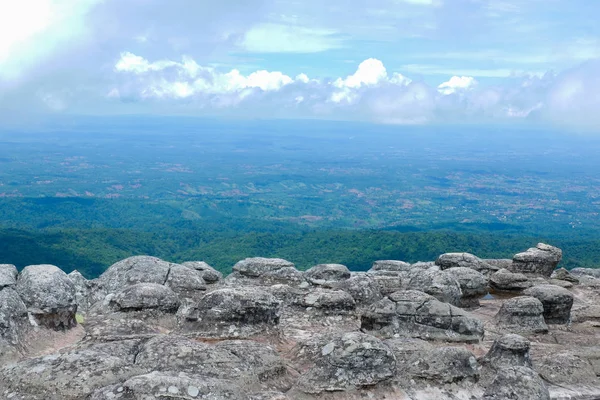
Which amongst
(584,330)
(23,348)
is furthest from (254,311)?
(584,330)

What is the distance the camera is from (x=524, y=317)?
21656 mm

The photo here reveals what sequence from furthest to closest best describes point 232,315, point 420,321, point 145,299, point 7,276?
point 420,321
point 7,276
point 145,299
point 232,315

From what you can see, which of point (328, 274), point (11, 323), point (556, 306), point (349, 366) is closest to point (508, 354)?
point (349, 366)

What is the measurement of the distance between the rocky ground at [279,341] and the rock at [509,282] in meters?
2.91

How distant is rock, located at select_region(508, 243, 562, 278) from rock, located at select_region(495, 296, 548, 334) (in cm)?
963

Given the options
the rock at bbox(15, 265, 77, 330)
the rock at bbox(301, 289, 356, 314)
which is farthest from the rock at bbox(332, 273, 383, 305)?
the rock at bbox(15, 265, 77, 330)

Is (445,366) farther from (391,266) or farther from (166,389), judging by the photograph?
(391,266)

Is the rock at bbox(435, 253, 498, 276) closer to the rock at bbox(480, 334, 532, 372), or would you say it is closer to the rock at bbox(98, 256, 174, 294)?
the rock at bbox(480, 334, 532, 372)

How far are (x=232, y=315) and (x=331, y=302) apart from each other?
193 inches

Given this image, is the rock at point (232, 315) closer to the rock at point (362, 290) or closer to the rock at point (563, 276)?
the rock at point (362, 290)

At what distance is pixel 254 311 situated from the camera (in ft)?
58.6

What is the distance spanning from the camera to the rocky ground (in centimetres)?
1351

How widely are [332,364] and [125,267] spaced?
11.5 metres

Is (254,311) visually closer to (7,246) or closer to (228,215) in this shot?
(7,246)
